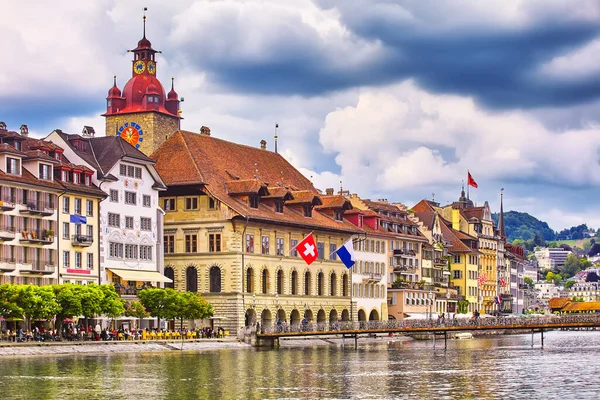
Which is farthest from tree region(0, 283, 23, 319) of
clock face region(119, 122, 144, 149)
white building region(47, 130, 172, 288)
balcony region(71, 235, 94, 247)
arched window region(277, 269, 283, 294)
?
clock face region(119, 122, 144, 149)

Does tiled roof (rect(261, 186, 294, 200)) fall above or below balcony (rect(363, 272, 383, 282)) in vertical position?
above

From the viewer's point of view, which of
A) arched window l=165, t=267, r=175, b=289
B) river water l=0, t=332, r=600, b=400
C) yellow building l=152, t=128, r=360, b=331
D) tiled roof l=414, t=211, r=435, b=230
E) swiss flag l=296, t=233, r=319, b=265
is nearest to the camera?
river water l=0, t=332, r=600, b=400

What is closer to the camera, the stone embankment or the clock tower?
the stone embankment

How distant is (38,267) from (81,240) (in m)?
5.36

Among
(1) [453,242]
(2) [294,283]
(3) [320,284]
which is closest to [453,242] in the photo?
→ (1) [453,242]

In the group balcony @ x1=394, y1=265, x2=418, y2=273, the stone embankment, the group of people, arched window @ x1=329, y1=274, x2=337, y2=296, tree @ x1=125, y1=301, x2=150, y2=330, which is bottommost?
the stone embankment

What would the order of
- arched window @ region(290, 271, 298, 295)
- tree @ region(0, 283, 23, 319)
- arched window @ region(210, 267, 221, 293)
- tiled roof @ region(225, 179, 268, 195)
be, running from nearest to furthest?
tree @ region(0, 283, 23, 319) → arched window @ region(210, 267, 221, 293) → tiled roof @ region(225, 179, 268, 195) → arched window @ region(290, 271, 298, 295)

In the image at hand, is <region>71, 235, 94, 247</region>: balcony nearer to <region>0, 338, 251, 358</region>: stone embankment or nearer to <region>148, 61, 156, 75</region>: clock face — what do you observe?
<region>0, 338, 251, 358</region>: stone embankment

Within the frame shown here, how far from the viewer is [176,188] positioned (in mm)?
127875

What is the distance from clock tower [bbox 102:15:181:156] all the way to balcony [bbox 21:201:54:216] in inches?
1588

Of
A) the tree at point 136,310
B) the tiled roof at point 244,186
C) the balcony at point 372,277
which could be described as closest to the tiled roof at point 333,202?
the balcony at point 372,277

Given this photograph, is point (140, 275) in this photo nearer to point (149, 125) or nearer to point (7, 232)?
point (7, 232)

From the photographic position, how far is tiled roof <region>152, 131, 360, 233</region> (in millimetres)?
128125

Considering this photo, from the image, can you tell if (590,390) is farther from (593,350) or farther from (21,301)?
(593,350)
